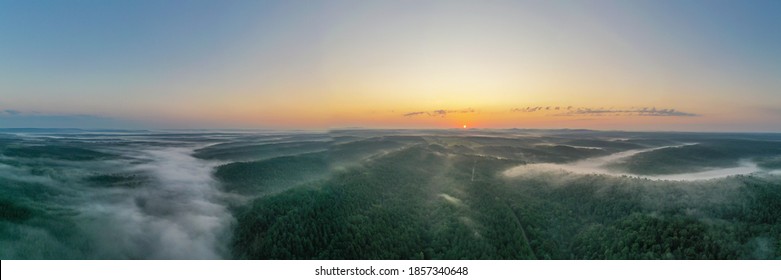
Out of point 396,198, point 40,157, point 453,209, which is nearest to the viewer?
point 453,209

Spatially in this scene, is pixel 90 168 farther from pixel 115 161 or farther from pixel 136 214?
pixel 136 214

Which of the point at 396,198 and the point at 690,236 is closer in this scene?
the point at 690,236

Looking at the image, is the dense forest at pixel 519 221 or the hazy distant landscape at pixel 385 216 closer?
the dense forest at pixel 519 221

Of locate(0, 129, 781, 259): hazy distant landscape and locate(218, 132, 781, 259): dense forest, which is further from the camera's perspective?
locate(0, 129, 781, 259): hazy distant landscape

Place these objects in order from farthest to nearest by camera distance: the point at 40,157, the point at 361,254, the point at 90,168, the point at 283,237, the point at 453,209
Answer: the point at 40,157
the point at 90,168
the point at 453,209
the point at 283,237
the point at 361,254

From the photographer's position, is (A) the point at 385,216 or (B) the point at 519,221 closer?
(A) the point at 385,216

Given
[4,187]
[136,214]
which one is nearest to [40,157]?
[4,187]

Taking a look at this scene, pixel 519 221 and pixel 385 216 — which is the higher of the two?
pixel 385 216

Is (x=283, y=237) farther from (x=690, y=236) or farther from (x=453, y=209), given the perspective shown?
(x=690, y=236)

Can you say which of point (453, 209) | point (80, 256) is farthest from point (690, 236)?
point (80, 256)
